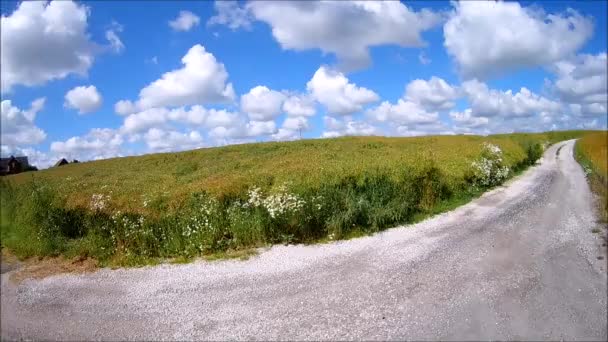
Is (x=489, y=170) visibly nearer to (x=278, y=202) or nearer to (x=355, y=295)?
(x=278, y=202)

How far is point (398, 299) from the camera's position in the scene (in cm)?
809

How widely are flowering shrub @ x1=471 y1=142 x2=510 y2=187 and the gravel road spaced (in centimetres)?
896

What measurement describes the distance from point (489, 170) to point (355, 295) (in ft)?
56.2

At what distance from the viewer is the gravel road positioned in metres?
7.10

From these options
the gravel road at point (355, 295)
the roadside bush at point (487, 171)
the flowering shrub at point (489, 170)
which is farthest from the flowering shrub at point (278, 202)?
the flowering shrub at point (489, 170)

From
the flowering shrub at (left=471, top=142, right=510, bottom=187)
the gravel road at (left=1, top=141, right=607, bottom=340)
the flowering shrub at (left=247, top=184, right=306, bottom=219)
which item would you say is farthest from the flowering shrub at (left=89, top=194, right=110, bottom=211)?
the flowering shrub at (left=471, top=142, right=510, bottom=187)

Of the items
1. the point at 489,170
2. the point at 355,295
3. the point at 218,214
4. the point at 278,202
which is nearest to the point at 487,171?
the point at 489,170

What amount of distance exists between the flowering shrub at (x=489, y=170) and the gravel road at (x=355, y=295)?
29.4ft

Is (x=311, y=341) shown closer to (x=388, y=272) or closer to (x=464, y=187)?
(x=388, y=272)

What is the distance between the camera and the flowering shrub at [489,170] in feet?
70.0

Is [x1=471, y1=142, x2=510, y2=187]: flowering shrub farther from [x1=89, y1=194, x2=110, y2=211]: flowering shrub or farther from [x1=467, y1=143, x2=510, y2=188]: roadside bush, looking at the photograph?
[x1=89, y1=194, x2=110, y2=211]: flowering shrub

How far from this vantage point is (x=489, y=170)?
73.1 feet

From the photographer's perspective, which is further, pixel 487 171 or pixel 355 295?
pixel 487 171

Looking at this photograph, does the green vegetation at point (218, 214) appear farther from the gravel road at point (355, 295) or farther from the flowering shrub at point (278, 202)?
the gravel road at point (355, 295)
